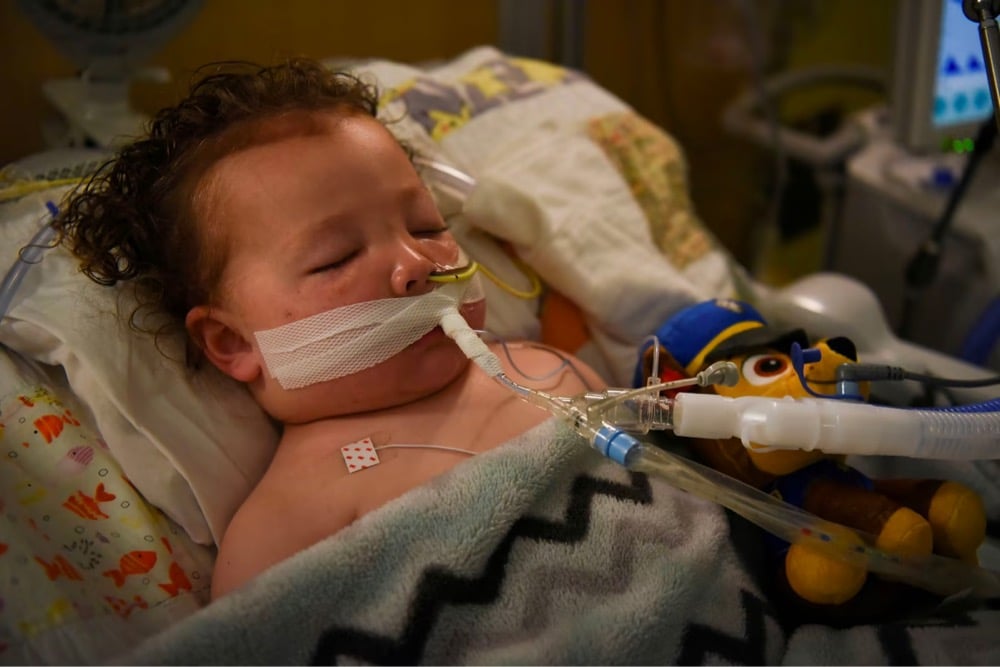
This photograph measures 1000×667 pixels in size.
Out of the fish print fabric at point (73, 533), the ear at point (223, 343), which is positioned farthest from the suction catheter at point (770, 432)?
the fish print fabric at point (73, 533)

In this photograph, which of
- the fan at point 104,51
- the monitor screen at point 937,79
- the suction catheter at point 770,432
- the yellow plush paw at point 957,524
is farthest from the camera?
the monitor screen at point 937,79

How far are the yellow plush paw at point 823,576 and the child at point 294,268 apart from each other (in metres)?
0.29

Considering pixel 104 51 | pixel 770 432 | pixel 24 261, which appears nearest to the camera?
pixel 770 432

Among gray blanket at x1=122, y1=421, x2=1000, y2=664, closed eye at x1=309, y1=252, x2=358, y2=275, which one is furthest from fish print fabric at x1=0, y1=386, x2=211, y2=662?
closed eye at x1=309, y1=252, x2=358, y2=275

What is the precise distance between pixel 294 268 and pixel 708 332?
0.47 m

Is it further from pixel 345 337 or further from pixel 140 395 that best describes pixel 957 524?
pixel 140 395

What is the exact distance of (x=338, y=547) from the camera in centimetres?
78

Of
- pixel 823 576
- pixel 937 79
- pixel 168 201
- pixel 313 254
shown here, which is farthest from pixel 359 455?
pixel 937 79

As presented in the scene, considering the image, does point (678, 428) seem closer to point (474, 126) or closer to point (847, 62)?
point (474, 126)

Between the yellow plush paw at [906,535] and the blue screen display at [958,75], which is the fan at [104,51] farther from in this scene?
the blue screen display at [958,75]

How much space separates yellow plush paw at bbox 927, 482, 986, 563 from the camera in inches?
33.0

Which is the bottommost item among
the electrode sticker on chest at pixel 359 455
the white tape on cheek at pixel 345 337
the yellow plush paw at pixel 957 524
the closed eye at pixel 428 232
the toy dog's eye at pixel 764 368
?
the yellow plush paw at pixel 957 524

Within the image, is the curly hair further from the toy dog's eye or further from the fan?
the toy dog's eye

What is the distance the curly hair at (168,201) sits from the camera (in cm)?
94
